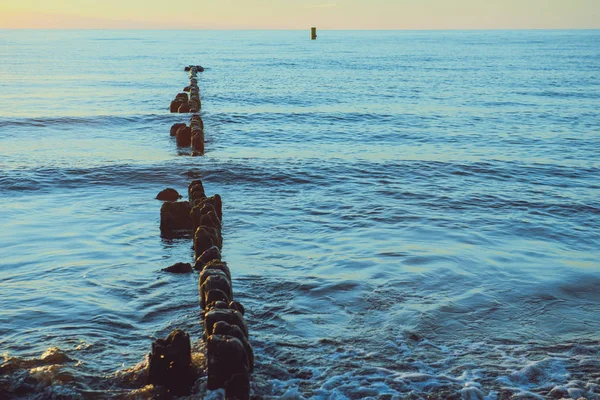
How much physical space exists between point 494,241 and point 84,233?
329 inches

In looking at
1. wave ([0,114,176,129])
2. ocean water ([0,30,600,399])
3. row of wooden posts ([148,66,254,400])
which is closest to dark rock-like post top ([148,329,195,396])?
row of wooden posts ([148,66,254,400])

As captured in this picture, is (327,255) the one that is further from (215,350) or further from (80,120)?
(80,120)

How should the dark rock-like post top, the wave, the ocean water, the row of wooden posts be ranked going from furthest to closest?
1. the wave
2. the ocean water
3. the dark rock-like post top
4. the row of wooden posts

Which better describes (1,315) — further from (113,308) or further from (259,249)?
(259,249)

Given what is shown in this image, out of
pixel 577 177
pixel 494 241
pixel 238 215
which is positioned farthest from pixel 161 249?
pixel 577 177

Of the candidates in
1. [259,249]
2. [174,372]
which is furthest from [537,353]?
[259,249]

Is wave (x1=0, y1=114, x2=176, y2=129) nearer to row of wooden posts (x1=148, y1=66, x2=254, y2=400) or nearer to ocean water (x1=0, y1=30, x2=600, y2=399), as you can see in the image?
ocean water (x1=0, y1=30, x2=600, y2=399)

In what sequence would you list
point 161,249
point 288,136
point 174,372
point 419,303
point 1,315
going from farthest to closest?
point 288,136 → point 161,249 → point 419,303 → point 1,315 → point 174,372

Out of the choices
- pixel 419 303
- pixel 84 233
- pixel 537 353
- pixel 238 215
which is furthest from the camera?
pixel 238 215

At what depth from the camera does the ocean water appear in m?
7.68

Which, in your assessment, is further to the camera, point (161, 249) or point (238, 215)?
point (238, 215)

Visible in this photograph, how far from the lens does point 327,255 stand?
39.8 feet

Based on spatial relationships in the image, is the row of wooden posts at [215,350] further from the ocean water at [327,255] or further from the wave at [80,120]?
the wave at [80,120]

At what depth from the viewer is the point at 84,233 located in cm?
1342
